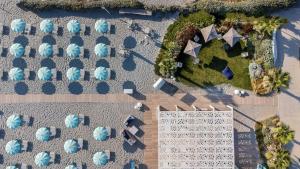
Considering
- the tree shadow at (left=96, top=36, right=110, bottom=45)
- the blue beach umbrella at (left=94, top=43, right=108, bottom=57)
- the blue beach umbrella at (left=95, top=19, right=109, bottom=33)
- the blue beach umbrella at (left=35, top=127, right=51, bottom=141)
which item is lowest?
the blue beach umbrella at (left=35, top=127, right=51, bottom=141)

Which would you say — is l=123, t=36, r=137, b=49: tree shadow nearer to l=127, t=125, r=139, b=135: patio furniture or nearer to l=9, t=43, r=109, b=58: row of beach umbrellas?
l=9, t=43, r=109, b=58: row of beach umbrellas

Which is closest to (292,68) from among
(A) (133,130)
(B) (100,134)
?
(A) (133,130)

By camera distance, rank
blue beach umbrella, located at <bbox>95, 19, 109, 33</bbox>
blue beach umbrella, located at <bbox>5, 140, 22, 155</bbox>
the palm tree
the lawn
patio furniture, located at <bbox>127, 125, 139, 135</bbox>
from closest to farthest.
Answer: the palm tree
blue beach umbrella, located at <bbox>5, 140, 22, 155</bbox>
patio furniture, located at <bbox>127, 125, 139, 135</bbox>
the lawn
blue beach umbrella, located at <bbox>95, 19, 109, 33</bbox>

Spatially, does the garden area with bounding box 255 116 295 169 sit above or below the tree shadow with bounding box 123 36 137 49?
A: below

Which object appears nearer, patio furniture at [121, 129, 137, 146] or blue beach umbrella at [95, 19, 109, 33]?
patio furniture at [121, 129, 137, 146]

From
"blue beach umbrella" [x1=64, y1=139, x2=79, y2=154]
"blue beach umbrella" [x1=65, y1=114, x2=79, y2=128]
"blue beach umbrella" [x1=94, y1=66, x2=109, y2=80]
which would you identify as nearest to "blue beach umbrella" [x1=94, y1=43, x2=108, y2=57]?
"blue beach umbrella" [x1=94, y1=66, x2=109, y2=80]

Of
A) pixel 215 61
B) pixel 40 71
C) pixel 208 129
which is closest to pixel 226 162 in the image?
pixel 208 129
